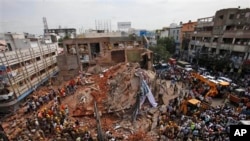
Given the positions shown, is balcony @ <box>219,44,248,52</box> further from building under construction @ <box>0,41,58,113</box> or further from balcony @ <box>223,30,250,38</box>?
building under construction @ <box>0,41,58,113</box>

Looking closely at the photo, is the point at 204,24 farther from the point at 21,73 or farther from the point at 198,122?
the point at 21,73

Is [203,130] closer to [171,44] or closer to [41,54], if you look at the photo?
[41,54]

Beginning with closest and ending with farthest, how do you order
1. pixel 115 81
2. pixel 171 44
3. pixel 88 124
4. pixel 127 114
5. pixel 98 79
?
pixel 88 124 < pixel 127 114 < pixel 115 81 < pixel 98 79 < pixel 171 44

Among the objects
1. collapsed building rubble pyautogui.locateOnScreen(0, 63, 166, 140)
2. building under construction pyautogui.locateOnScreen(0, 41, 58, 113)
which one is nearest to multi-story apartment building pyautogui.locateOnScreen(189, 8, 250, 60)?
collapsed building rubble pyautogui.locateOnScreen(0, 63, 166, 140)

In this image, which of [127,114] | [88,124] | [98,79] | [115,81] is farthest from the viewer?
[98,79]

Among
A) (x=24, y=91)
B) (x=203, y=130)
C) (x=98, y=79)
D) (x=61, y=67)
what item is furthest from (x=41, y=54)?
(x=203, y=130)

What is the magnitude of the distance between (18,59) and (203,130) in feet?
74.6

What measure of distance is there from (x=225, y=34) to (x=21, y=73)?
32.6 meters

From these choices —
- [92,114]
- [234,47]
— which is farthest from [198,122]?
[234,47]

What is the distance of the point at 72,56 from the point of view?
27328 mm

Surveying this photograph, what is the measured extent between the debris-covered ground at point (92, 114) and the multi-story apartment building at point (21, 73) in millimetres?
2077

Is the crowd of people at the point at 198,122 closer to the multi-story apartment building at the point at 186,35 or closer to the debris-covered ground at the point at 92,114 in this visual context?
the debris-covered ground at the point at 92,114

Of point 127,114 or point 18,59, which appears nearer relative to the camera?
point 127,114

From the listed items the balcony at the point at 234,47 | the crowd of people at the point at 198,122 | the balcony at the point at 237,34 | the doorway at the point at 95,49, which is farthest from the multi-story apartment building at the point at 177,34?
the crowd of people at the point at 198,122
